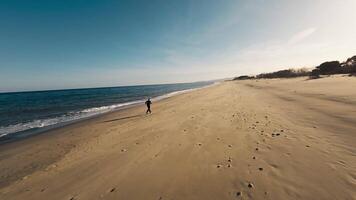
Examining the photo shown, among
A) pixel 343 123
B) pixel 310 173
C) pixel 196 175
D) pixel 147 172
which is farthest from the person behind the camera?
pixel 343 123

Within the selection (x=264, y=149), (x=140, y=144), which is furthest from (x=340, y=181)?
(x=140, y=144)

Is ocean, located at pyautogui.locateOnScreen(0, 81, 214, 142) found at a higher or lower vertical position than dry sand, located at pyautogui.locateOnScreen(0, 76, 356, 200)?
lower

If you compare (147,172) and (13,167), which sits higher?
(147,172)

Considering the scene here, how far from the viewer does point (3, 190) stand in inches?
244

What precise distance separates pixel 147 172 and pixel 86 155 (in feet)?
12.8

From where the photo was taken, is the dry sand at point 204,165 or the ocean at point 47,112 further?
the ocean at point 47,112

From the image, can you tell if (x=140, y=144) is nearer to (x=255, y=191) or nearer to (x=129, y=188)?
(x=129, y=188)

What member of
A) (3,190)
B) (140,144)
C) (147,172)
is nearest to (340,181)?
(147,172)

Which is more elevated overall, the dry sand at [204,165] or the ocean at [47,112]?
the dry sand at [204,165]

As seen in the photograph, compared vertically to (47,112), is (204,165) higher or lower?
higher

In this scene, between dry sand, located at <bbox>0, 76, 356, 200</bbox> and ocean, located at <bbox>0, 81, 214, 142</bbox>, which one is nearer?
dry sand, located at <bbox>0, 76, 356, 200</bbox>

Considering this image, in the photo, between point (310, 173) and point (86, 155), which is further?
point (86, 155)

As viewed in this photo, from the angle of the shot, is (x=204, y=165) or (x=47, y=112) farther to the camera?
(x=47, y=112)

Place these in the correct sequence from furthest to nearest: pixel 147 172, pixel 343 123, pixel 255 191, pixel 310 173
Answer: pixel 343 123 < pixel 147 172 < pixel 310 173 < pixel 255 191
